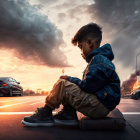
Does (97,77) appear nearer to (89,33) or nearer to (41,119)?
(89,33)

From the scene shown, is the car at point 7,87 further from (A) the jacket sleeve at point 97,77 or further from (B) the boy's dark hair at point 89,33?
(A) the jacket sleeve at point 97,77

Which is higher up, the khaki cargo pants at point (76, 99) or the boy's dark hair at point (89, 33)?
the boy's dark hair at point (89, 33)

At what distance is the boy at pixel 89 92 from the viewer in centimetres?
196

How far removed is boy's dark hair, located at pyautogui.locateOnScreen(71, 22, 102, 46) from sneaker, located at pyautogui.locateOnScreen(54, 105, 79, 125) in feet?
3.83

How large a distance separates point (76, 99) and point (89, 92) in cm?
21

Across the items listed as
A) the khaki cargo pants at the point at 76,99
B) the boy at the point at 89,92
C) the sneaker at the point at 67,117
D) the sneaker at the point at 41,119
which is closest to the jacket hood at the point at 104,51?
the boy at the point at 89,92

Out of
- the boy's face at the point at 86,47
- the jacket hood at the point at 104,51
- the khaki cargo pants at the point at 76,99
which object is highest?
the boy's face at the point at 86,47

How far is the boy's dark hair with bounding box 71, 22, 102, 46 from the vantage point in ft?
8.16

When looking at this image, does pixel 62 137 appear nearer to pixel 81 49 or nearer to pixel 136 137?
pixel 136 137

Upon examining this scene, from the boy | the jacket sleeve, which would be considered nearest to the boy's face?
the boy

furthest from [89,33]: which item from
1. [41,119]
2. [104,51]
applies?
[41,119]

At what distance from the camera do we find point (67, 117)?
2402 millimetres

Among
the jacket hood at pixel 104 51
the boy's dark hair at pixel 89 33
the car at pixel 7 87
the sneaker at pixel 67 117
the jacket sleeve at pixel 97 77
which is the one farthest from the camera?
the car at pixel 7 87

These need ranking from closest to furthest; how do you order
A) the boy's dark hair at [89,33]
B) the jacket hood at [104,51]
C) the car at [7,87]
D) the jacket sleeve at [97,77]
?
1. the jacket sleeve at [97,77]
2. the jacket hood at [104,51]
3. the boy's dark hair at [89,33]
4. the car at [7,87]
